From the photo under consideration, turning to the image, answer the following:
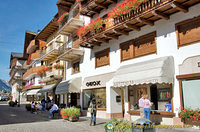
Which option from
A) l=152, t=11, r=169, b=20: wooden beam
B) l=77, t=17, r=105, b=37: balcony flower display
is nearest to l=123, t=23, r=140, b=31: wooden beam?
l=152, t=11, r=169, b=20: wooden beam

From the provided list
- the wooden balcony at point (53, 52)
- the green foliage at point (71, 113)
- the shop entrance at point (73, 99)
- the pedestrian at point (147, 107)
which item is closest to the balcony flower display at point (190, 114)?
the pedestrian at point (147, 107)

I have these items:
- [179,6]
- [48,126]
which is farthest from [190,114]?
[48,126]

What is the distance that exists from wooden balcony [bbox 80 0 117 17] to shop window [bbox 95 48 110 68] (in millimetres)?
3907

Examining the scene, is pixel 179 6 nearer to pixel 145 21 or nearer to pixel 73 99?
pixel 145 21

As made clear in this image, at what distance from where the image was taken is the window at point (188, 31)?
1113 centimetres

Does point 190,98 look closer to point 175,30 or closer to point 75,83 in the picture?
point 175,30

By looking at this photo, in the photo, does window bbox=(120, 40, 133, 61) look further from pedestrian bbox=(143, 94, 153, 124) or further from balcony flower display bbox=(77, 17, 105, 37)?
pedestrian bbox=(143, 94, 153, 124)

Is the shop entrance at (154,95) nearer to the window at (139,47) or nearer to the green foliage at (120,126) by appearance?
the window at (139,47)

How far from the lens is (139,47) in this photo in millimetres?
14742

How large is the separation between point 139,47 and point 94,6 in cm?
672

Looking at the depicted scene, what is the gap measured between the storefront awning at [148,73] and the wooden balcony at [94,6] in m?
6.46

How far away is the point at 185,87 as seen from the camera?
1127 cm

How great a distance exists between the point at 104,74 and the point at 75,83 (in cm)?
469

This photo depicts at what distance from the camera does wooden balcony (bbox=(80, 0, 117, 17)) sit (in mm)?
17906
